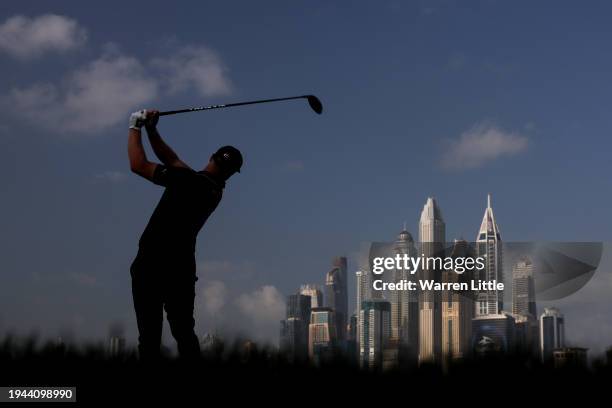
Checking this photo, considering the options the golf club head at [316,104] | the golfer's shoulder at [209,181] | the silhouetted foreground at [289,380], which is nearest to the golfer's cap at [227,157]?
the golfer's shoulder at [209,181]

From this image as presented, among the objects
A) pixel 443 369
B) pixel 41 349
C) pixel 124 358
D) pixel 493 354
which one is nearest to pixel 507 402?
pixel 443 369

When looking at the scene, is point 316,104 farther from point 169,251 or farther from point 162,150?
point 169,251

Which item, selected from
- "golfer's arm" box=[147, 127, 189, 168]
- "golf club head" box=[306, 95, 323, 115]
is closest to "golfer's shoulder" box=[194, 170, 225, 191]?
"golfer's arm" box=[147, 127, 189, 168]

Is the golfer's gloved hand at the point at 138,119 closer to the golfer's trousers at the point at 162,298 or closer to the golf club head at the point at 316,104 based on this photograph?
the golfer's trousers at the point at 162,298

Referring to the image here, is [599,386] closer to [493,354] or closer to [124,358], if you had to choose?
[493,354]

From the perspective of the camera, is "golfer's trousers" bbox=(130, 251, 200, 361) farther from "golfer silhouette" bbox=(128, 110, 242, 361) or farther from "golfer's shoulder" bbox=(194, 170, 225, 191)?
"golfer's shoulder" bbox=(194, 170, 225, 191)

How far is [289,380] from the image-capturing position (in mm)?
7199

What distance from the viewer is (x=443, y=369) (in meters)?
7.85

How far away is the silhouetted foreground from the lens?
6.68 meters

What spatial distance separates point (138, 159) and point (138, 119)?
20.1 inches

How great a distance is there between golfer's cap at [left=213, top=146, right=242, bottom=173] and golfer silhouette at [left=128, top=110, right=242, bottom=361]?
24 centimetres

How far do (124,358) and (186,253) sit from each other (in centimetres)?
162

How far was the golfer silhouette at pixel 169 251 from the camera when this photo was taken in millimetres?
10125

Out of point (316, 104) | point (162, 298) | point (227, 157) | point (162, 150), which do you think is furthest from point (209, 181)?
point (316, 104)
